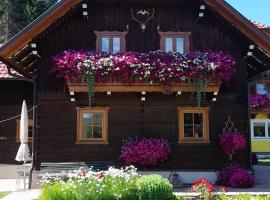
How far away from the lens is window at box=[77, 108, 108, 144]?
48.7ft

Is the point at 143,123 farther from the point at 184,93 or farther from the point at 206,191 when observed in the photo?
the point at 206,191

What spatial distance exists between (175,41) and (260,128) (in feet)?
64.7

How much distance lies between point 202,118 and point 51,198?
7065mm

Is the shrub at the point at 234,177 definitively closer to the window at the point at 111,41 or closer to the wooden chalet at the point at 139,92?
the wooden chalet at the point at 139,92

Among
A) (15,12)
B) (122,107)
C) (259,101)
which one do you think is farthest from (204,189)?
(15,12)

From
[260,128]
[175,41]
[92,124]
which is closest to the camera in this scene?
[92,124]

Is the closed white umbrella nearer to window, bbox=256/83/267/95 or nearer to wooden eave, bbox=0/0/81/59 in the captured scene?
wooden eave, bbox=0/0/81/59

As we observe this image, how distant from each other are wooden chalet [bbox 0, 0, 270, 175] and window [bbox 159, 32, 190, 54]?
0.03 metres

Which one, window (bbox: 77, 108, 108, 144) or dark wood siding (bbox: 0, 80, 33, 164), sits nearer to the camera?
window (bbox: 77, 108, 108, 144)

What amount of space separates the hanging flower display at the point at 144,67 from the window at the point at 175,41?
3.50ft

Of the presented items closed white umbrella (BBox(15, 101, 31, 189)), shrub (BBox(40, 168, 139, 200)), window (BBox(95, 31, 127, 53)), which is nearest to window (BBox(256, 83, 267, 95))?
window (BBox(95, 31, 127, 53))

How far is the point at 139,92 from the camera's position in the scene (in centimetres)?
1478

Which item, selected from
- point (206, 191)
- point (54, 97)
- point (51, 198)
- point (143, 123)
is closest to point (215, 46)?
point (143, 123)

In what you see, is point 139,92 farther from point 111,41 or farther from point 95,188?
point 95,188
